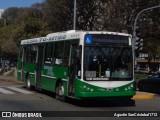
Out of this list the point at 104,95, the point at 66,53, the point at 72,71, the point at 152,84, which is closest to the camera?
the point at 104,95

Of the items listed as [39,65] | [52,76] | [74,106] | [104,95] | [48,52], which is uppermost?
[48,52]

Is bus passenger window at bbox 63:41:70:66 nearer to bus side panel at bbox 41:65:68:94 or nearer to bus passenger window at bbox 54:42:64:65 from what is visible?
bus side panel at bbox 41:65:68:94

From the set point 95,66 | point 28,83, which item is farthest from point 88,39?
point 28,83

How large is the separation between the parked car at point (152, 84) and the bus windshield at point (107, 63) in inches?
289

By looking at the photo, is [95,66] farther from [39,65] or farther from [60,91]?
[39,65]

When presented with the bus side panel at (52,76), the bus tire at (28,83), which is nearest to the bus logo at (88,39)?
the bus side panel at (52,76)

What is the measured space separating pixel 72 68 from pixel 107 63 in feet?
4.29

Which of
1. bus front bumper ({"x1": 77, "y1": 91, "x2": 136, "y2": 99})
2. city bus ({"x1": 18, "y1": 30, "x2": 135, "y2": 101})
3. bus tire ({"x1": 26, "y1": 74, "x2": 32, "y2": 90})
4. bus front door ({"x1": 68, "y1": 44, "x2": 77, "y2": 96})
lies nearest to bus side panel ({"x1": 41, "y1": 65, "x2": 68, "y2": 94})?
city bus ({"x1": 18, "y1": 30, "x2": 135, "y2": 101})

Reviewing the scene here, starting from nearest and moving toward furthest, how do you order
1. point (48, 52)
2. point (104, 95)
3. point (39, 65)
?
1. point (104, 95)
2. point (48, 52)
3. point (39, 65)

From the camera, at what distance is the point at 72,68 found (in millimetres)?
16422

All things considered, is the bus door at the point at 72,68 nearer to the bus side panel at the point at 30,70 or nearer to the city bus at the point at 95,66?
the city bus at the point at 95,66

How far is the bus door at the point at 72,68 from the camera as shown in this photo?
52.9 feet

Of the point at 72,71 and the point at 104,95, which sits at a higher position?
the point at 72,71

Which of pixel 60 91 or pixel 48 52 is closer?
pixel 60 91
